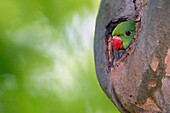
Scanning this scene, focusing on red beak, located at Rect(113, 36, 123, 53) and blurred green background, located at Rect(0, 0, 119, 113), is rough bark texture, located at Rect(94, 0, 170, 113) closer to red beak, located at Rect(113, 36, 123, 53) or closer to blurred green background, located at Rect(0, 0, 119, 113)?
red beak, located at Rect(113, 36, 123, 53)

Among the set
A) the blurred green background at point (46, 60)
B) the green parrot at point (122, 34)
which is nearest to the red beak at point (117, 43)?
the green parrot at point (122, 34)

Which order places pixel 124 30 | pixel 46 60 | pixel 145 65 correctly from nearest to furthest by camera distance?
pixel 145 65 < pixel 124 30 < pixel 46 60

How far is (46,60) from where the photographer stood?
2.94m

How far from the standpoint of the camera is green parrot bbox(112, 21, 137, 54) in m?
1.15

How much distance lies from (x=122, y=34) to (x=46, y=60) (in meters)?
1.85

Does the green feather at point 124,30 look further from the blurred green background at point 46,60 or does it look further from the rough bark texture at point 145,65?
the blurred green background at point 46,60

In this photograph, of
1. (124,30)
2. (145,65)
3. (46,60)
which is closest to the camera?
(145,65)

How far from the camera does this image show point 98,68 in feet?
4.43

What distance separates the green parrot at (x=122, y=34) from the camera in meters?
1.15

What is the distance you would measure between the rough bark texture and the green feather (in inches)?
1.5

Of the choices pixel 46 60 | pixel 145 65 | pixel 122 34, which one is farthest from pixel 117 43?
pixel 46 60

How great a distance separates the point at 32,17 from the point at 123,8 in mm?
1962

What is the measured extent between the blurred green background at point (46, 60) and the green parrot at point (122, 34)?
1751mm

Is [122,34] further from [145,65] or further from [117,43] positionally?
[145,65]
